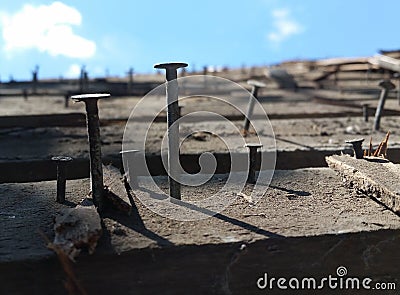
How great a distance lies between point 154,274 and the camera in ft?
5.09

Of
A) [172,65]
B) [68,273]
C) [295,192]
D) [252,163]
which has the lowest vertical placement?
[68,273]

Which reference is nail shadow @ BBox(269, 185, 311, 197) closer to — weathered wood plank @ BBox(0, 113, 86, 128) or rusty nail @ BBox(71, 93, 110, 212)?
rusty nail @ BBox(71, 93, 110, 212)

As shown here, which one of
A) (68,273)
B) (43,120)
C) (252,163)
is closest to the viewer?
(68,273)

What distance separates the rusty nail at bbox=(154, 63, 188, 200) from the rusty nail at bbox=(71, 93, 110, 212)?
27 centimetres

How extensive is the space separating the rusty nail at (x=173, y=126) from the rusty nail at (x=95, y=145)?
265 millimetres

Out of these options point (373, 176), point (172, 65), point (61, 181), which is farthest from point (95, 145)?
point (373, 176)

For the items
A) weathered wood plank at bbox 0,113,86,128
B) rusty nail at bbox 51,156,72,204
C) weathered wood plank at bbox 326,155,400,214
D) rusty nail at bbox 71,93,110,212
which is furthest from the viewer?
weathered wood plank at bbox 0,113,86,128

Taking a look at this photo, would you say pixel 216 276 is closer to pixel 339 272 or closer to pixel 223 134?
pixel 339 272

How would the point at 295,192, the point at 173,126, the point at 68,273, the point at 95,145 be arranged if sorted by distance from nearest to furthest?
the point at 68,273 < the point at 95,145 < the point at 173,126 < the point at 295,192

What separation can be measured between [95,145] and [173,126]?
331mm

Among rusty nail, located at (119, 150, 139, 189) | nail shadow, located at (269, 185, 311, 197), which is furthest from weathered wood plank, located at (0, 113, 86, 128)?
nail shadow, located at (269, 185, 311, 197)

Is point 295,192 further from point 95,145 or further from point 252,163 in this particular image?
point 95,145

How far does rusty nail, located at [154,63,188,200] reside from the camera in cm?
190

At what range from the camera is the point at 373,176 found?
197 centimetres
